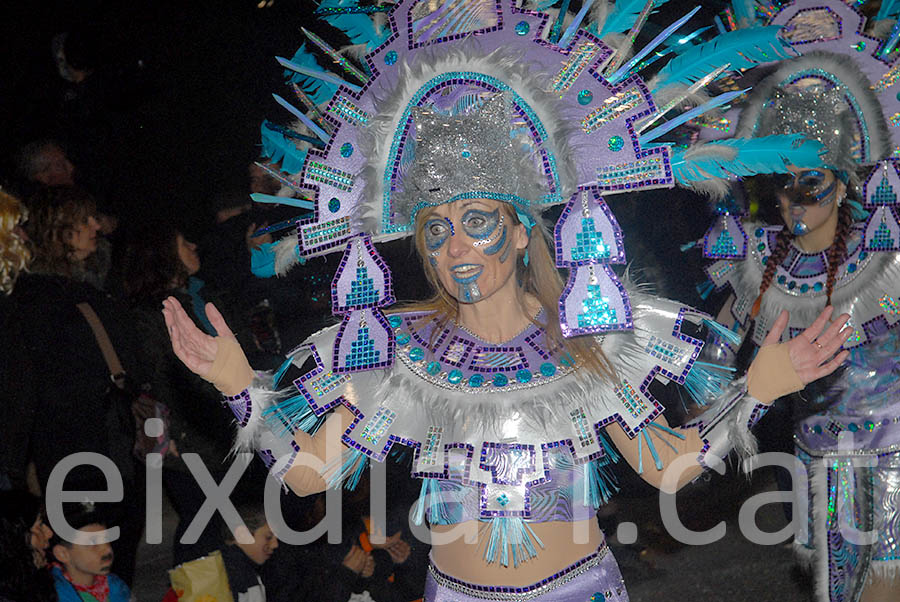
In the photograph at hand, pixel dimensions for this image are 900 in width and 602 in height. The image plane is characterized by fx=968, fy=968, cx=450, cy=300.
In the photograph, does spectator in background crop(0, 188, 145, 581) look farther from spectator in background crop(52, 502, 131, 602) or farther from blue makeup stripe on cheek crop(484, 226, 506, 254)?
blue makeup stripe on cheek crop(484, 226, 506, 254)

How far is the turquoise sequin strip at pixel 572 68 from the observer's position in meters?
2.51

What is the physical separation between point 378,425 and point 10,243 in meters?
2.12

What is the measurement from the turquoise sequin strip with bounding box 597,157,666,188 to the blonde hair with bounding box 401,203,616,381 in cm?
28

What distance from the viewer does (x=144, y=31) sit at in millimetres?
4406

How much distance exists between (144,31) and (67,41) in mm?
342

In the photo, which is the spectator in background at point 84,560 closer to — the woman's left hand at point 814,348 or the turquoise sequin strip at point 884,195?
the woman's left hand at point 814,348

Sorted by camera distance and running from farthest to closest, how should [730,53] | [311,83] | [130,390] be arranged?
1. [130,390]
2. [311,83]
3. [730,53]

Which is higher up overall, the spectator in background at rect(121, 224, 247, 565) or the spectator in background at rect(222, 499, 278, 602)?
the spectator in background at rect(121, 224, 247, 565)

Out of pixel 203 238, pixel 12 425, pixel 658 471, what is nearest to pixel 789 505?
pixel 658 471

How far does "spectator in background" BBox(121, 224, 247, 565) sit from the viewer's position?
4.32 metres

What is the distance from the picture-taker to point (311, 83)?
2.80m

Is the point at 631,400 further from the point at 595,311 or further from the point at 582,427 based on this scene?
the point at 595,311

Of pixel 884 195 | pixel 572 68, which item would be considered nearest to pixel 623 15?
pixel 572 68

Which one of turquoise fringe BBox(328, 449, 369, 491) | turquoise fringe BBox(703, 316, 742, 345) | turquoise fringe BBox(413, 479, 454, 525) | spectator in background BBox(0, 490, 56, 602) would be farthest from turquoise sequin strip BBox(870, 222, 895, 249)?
spectator in background BBox(0, 490, 56, 602)
